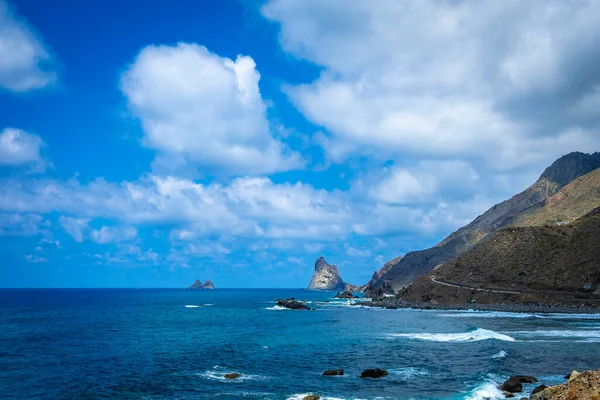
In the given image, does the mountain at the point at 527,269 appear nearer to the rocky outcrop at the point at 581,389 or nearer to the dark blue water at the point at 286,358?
the dark blue water at the point at 286,358

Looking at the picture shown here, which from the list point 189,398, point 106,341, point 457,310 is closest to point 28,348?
point 106,341

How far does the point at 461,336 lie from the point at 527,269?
240ft

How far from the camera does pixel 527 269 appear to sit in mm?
127750

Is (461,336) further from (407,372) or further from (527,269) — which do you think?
(527,269)

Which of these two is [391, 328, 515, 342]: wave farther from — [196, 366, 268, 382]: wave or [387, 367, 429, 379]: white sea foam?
[196, 366, 268, 382]: wave

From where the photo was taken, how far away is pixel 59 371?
45.2 metres

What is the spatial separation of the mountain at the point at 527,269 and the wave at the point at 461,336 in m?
56.7

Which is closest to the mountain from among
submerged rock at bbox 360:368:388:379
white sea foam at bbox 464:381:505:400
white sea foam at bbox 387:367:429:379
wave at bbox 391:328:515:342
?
wave at bbox 391:328:515:342

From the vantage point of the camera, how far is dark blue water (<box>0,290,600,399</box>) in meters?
37.1

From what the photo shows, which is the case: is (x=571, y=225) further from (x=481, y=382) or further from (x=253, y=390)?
(x=253, y=390)

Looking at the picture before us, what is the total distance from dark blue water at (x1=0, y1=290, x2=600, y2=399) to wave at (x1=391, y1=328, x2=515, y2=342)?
16cm

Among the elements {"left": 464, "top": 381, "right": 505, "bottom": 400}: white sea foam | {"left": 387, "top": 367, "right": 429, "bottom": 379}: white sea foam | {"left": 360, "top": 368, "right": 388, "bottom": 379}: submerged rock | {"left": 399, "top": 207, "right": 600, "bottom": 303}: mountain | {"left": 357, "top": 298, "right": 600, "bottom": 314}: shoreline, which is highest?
{"left": 399, "top": 207, "right": 600, "bottom": 303}: mountain

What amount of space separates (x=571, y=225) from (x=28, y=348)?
448 ft

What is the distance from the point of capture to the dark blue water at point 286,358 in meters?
37.1
